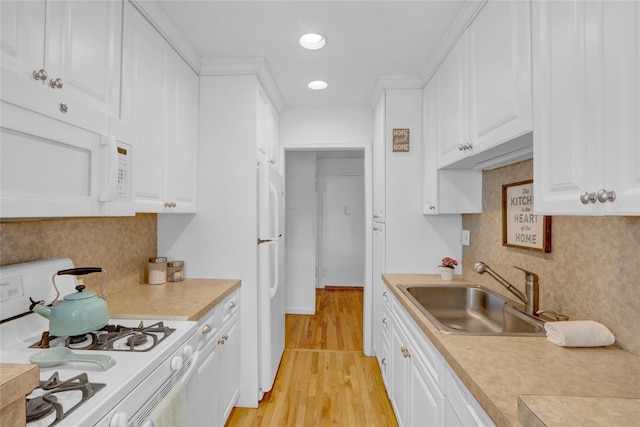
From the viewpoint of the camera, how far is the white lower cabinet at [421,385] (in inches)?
39.0

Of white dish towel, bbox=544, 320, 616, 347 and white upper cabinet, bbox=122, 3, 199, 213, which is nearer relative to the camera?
white dish towel, bbox=544, 320, 616, 347

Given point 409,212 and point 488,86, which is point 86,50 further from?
point 409,212

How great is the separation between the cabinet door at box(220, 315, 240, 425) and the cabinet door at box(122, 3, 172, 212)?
88cm

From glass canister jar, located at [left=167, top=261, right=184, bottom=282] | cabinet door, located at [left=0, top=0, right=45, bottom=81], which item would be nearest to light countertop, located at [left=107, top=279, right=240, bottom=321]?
glass canister jar, located at [left=167, top=261, right=184, bottom=282]

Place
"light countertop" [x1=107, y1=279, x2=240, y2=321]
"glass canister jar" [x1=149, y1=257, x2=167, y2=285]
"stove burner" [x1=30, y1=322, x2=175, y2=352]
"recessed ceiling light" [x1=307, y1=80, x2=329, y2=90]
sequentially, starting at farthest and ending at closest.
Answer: "recessed ceiling light" [x1=307, y1=80, x2=329, y2=90] < "glass canister jar" [x1=149, y1=257, x2=167, y2=285] < "light countertop" [x1=107, y1=279, x2=240, y2=321] < "stove burner" [x1=30, y1=322, x2=175, y2=352]

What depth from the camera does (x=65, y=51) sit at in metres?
1.10

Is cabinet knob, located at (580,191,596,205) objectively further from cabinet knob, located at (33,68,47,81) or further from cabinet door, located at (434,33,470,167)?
cabinet knob, located at (33,68,47,81)

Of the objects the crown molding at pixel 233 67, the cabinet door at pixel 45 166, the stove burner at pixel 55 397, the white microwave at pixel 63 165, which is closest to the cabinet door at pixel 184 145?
the crown molding at pixel 233 67

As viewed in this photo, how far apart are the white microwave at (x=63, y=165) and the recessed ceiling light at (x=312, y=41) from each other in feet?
3.91

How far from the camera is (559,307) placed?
1.38m

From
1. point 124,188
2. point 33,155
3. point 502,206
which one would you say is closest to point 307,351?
point 502,206

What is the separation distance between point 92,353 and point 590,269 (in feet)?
5.99

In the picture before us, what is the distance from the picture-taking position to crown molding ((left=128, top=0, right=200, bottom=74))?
5.12 ft

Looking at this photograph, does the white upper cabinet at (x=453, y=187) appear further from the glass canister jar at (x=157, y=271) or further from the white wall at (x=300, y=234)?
the white wall at (x=300, y=234)
